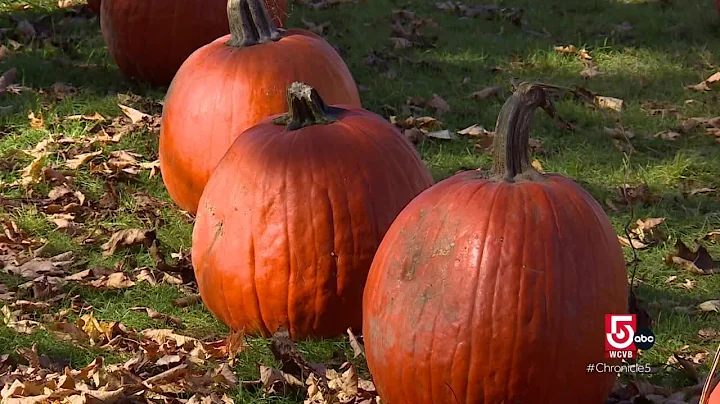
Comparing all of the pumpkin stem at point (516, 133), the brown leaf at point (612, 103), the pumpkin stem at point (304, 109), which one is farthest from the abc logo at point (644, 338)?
the brown leaf at point (612, 103)

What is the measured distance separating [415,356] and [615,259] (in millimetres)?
731

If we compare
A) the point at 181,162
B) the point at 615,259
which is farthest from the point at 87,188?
the point at 615,259

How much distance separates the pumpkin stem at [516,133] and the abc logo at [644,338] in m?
0.79

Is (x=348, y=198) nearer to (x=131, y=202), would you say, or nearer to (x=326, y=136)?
(x=326, y=136)

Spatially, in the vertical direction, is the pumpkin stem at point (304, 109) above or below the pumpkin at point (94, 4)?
above

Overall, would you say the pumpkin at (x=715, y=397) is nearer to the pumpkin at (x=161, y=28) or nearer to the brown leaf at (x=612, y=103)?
the brown leaf at (x=612, y=103)

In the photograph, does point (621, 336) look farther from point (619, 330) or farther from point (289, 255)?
point (289, 255)

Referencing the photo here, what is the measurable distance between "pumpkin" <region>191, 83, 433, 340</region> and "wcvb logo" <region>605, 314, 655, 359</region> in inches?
41.2

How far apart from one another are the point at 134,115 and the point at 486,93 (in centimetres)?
240

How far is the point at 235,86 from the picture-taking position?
535cm

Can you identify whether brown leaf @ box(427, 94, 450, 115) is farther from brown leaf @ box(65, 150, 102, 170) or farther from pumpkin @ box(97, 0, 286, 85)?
brown leaf @ box(65, 150, 102, 170)

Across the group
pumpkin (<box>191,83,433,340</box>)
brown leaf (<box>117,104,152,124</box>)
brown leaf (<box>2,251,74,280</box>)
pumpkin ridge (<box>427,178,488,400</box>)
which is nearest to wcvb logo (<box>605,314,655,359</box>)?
pumpkin ridge (<box>427,178,488,400</box>)

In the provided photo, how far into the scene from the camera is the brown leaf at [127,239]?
17.7ft

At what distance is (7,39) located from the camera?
27.9 ft
